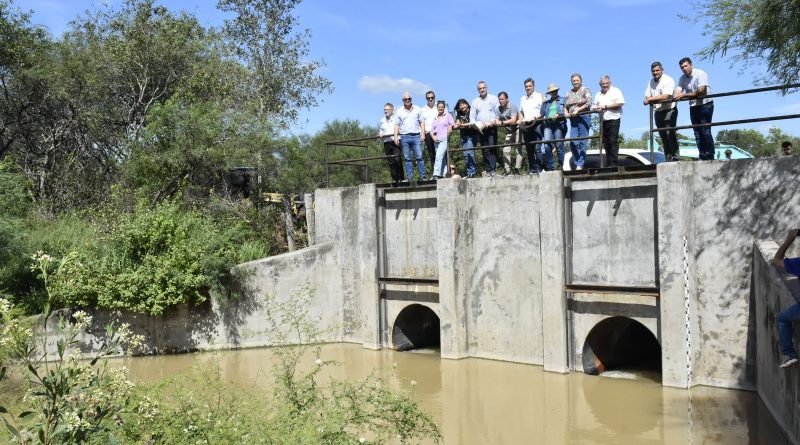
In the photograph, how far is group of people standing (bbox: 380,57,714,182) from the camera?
12.9 m

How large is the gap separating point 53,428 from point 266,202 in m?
17.8

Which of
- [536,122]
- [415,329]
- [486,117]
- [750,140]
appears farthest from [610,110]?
[750,140]

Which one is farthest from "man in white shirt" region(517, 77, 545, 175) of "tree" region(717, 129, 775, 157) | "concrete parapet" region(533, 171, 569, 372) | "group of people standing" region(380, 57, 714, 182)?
"tree" region(717, 129, 775, 157)

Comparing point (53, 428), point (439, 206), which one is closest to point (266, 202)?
point (439, 206)

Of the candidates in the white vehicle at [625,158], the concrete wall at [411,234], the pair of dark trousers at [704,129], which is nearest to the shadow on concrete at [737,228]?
the pair of dark trousers at [704,129]

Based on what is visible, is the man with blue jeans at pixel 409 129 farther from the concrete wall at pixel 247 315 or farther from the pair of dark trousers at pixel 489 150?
the concrete wall at pixel 247 315

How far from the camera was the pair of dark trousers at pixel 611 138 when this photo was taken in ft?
45.1

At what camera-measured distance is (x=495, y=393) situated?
13.1m

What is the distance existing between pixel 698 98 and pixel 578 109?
2293 mm

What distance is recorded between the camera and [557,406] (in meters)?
12.2

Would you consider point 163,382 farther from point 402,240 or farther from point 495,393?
point 402,240

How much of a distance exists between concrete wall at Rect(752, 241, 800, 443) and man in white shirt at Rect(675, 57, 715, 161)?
2020 mm

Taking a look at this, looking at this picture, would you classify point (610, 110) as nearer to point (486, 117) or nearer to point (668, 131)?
point (668, 131)

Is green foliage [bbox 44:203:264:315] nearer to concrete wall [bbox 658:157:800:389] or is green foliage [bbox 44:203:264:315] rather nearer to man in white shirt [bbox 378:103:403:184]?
man in white shirt [bbox 378:103:403:184]
